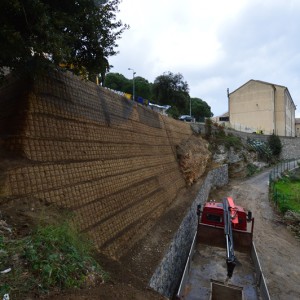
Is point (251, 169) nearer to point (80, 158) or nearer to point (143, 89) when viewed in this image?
point (143, 89)

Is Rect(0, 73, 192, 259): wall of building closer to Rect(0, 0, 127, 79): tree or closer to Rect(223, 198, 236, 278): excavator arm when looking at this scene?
Rect(0, 0, 127, 79): tree

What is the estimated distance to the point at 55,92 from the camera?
8.77 metres

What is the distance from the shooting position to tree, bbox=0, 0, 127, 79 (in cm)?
583

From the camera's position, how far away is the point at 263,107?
54688mm

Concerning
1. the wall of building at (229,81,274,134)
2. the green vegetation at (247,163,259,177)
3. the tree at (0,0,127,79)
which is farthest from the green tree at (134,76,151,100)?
the tree at (0,0,127,79)

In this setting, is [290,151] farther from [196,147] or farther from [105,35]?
[105,35]

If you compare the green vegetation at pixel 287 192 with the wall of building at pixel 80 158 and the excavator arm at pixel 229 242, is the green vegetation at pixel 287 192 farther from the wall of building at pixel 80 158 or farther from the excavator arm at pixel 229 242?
the wall of building at pixel 80 158

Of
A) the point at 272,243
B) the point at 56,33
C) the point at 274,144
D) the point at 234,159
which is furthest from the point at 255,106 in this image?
the point at 56,33

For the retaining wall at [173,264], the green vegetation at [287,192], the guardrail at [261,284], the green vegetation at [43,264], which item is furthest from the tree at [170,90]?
the green vegetation at [43,264]

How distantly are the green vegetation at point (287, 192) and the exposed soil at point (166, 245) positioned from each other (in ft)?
2.97

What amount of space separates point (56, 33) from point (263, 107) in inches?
2156

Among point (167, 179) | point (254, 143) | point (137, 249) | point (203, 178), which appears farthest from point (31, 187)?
point (254, 143)

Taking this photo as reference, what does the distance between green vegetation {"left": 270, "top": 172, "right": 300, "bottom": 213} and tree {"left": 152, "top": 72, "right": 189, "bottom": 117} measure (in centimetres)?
1778

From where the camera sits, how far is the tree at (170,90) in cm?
4113
